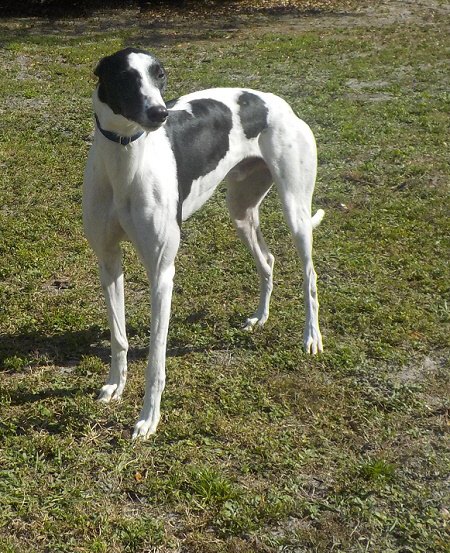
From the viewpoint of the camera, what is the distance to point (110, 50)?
1278 centimetres

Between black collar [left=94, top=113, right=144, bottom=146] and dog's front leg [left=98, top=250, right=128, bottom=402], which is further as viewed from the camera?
dog's front leg [left=98, top=250, right=128, bottom=402]

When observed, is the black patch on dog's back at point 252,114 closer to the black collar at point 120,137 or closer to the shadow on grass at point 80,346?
the black collar at point 120,137

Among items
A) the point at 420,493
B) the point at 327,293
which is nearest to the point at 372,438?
the point at 420,493

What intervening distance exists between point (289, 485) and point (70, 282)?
2.57 m

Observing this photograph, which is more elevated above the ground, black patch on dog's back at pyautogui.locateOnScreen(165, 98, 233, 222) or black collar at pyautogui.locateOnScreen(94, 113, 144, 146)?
black collar at pyautogui.locateOnScreen(94, 113, 144, 146)

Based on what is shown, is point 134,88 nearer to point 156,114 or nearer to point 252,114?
point 156,114

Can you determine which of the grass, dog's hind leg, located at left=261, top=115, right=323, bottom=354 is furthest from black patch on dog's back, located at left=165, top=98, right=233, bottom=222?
the grass

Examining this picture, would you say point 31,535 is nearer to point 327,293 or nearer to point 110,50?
point 327,293

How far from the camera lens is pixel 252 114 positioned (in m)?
4.28

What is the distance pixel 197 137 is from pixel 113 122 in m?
0.79

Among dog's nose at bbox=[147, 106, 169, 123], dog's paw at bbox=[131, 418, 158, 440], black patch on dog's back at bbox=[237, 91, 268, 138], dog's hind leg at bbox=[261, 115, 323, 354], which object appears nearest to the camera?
dog's nose at bbox=[147, 106, 169, 123]

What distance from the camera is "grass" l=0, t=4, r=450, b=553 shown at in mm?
3188

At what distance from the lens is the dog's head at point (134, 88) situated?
10.0 ft

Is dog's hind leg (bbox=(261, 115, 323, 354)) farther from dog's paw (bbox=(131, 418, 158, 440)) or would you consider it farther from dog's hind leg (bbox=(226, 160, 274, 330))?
dog's paw (bbox=(131, 418, 158, 440))
